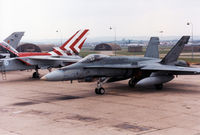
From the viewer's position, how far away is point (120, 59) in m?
17.6

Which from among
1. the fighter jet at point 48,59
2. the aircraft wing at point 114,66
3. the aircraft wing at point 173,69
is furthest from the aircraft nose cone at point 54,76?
the fighter jet at point 48,59

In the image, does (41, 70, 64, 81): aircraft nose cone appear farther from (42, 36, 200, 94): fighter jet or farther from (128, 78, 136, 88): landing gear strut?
(128, 78, 136, 88): landing gear strut

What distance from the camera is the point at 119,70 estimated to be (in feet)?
57.1

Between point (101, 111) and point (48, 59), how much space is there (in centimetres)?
1342

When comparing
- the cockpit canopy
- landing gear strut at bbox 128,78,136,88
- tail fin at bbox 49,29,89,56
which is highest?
tail fin at bbox 49,29,89,56

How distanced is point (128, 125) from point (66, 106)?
4.24m

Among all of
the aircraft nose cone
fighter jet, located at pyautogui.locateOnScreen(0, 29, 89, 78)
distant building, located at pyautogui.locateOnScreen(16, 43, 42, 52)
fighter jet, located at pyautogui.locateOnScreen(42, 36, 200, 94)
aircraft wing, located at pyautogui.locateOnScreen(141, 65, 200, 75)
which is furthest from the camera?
distant building, located at pyautogui.locateOnScreen(16, 43, 42, 52)

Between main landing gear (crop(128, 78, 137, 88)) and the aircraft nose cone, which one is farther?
main landing gear (crop(128, 78, 137, 88))

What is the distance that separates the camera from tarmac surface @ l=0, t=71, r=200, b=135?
9.48m

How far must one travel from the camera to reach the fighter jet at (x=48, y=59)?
24.6 metres

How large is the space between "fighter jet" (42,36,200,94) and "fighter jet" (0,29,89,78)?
7116 mm

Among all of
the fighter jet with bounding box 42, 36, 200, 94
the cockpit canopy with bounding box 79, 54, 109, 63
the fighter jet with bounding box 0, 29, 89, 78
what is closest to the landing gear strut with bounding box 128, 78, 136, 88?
the fighter jet with bounding box 42, 36, 200, 94

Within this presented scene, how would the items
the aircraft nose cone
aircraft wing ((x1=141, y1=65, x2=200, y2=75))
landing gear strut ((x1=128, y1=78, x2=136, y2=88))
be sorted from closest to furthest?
the aircraft nose cone
aircraft wing ((x1=141, y1=65, x2=200, y2=75))
landing gear strut ((x1=128, y1=78, x2=136, y2=88))

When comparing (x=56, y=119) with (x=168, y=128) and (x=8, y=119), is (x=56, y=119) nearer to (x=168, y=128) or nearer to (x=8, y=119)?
(x=8, y=119)
